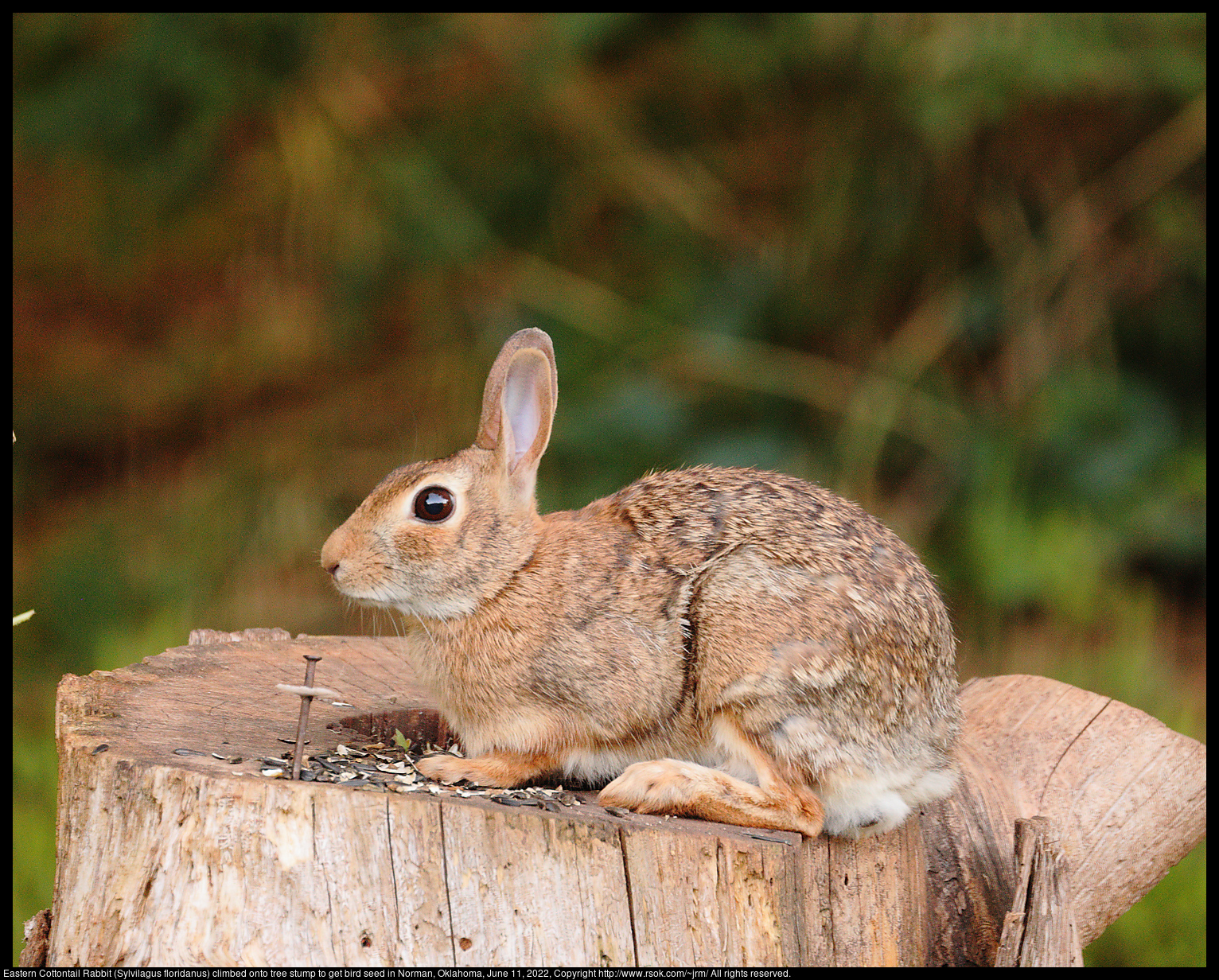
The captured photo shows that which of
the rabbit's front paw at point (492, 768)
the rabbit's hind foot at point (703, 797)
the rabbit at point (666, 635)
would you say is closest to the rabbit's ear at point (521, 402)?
the rabbit at point (666, 635)

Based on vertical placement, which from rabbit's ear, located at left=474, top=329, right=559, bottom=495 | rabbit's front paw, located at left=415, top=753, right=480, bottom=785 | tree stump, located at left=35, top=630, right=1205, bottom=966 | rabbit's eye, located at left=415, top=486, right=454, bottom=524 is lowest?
tree stump, located at left=35, top=630, right=1205, bottom=966

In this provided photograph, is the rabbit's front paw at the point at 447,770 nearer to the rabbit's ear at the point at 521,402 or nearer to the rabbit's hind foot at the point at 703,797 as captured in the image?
the rabbit's hind foot at the point at 703,797

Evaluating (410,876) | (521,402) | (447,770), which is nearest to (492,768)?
(447,770)

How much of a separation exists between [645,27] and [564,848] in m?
5.00

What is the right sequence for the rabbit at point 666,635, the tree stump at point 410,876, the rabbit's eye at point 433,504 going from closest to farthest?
the tree stump at point 410,876 → the rabbit at point 666,635 → the rabbit's eye at point 433,504

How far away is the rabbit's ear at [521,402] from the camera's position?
3154 mm

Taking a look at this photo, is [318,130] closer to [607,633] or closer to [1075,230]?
[1075,230]

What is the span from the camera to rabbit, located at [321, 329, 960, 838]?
2846 millimetres

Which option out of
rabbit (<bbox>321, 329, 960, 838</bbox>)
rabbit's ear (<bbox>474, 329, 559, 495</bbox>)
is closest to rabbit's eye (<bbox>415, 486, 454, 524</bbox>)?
rabbit (<bbox>321, 329, 960, 838</bbox>)

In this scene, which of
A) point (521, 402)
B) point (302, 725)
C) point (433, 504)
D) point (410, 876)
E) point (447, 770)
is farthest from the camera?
point (521, 402)

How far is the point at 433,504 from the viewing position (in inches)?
121

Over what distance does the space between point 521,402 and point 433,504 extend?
1.16 ft

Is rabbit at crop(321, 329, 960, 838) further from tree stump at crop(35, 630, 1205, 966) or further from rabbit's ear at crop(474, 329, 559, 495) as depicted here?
tree stump at crop(35, 630, 1205, 966)

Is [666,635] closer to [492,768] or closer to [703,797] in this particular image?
[703,797]
